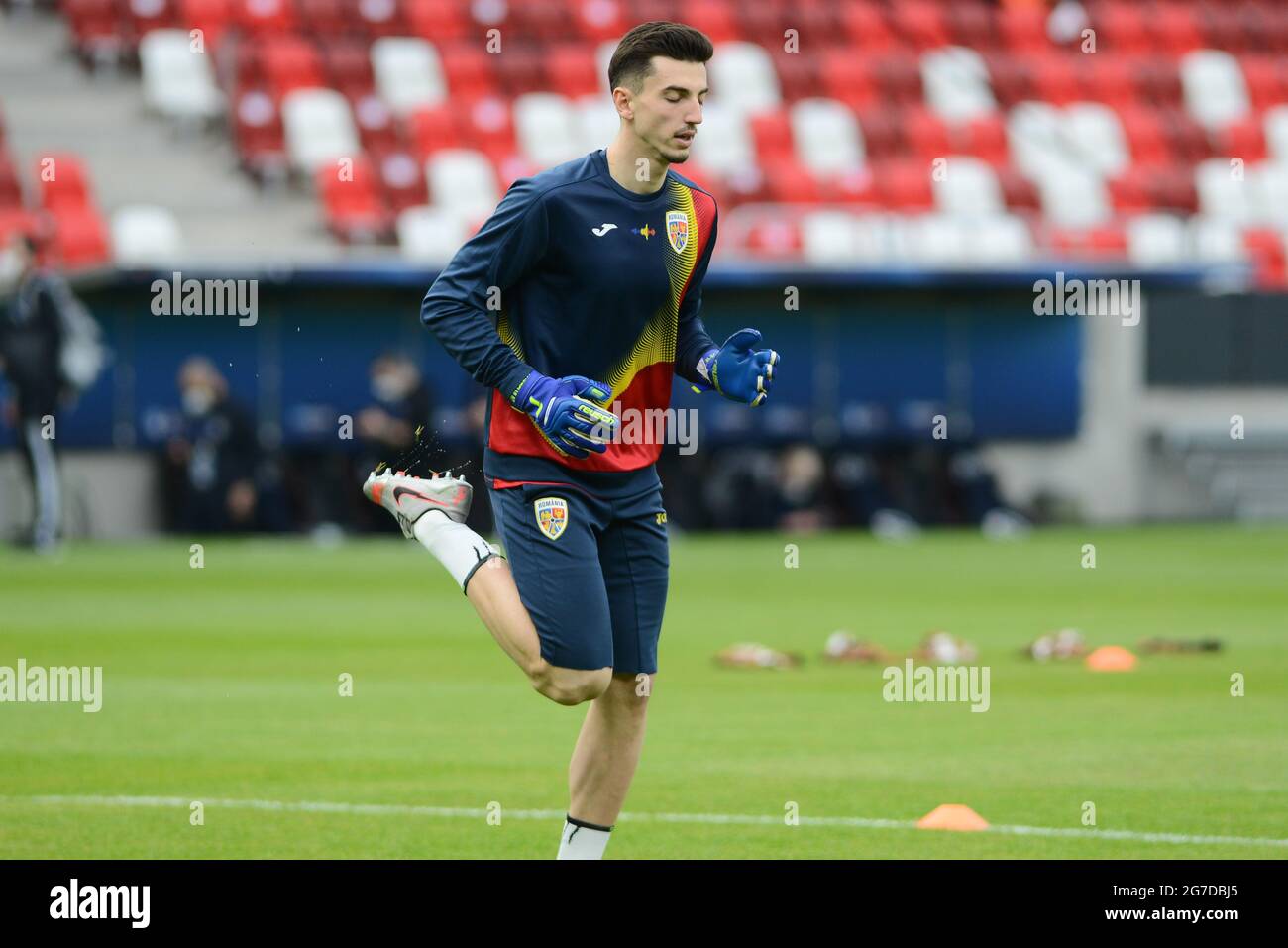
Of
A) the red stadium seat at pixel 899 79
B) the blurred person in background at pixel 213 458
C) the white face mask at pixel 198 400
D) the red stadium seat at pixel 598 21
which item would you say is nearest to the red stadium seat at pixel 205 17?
the red stadium seat at pixel 598 21

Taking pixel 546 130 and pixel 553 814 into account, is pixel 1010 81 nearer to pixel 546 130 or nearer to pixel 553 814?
pixel 546 130

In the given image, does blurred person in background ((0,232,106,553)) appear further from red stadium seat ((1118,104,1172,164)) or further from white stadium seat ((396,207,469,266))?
red stadium seat ((1118,104,1172,164))

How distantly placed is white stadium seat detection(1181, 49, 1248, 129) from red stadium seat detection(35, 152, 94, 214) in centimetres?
1829

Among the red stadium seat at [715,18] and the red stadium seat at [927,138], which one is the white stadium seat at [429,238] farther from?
the red stadium seat at [927,138]

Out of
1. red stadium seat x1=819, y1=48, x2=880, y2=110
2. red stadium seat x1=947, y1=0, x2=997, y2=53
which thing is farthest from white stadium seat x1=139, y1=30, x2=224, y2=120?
red stadium seat x1=947, y1=0, x2=997, y2=53

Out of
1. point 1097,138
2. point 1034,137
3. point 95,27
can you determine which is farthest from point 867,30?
point 95,27

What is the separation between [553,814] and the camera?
919cm

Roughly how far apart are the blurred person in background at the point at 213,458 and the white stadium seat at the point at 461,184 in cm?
414

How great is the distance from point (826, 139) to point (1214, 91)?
8111 mm

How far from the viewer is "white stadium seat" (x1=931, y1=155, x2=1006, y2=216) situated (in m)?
32.8

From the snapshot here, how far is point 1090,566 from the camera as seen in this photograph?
74.2ft

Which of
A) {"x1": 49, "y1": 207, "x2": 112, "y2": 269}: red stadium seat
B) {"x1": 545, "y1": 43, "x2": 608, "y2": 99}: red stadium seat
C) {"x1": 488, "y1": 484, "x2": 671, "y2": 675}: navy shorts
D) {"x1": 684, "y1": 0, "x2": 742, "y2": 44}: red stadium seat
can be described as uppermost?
{"x1": 684, "y1": 0, "x2": 742, "y2": 44}: red stadium seat

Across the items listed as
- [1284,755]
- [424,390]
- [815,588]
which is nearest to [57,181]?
[424,390]

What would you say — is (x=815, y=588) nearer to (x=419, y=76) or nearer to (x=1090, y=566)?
(x=1090, y=566)
